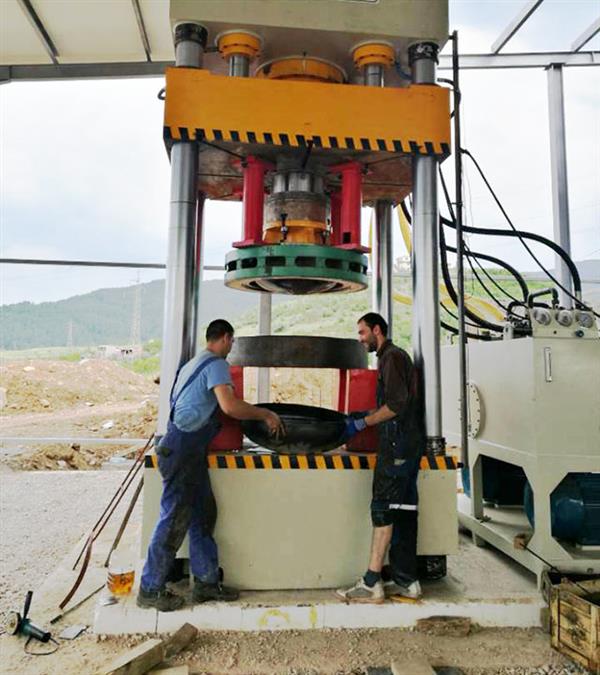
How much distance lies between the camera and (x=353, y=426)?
9.80ft

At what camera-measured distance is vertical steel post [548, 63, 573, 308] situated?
5848 mm

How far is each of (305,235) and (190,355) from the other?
100 cm

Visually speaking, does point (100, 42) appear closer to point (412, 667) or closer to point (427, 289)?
point (427, 289)

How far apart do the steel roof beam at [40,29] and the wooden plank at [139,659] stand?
5251 mm

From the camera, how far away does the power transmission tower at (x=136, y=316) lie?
7.16 m

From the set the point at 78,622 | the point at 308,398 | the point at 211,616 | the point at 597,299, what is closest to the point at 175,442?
the point at 211,616

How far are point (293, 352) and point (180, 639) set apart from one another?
155 centimetres

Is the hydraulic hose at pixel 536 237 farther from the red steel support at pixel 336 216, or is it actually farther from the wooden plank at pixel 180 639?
the wooden plank at pixel 180 639

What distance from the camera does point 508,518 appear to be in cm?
378

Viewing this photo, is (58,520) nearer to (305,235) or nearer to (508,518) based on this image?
(305,235)

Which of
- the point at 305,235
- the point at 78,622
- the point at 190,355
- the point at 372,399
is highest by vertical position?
the point at 305,235

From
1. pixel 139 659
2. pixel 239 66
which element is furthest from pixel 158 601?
pixel 239 66

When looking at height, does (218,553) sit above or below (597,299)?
below

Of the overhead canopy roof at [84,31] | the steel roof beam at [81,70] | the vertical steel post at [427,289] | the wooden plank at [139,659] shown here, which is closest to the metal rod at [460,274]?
the vertical steel post at [427,289]
